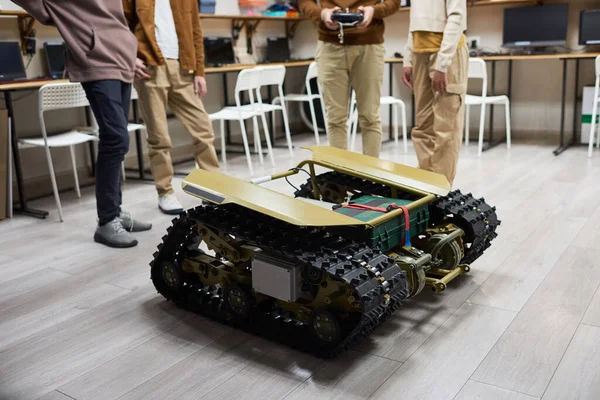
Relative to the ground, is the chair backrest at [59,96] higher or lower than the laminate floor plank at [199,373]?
higher

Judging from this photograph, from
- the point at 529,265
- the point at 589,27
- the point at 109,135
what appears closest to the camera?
the point at 529,265

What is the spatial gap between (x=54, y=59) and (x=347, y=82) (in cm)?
228

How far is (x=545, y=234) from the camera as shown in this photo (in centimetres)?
286

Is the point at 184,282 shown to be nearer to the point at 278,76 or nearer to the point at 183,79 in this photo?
the point at 183,79

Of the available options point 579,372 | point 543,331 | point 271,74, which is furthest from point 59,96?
point 579,372

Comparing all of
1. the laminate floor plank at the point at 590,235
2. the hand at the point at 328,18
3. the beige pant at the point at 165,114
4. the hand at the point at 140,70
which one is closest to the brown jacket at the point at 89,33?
the hand at the point at 140,70

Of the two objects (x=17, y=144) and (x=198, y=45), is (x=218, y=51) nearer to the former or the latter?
(x=198, y=45)

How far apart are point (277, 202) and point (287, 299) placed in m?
0.28

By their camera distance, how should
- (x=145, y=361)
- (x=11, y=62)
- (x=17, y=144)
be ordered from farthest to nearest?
(x=11, y=62), (x=17, y=144), (x=145, y=361)

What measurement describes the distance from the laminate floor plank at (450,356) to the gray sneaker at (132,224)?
5.49 feet

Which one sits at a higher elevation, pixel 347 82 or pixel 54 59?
pixel 54 59

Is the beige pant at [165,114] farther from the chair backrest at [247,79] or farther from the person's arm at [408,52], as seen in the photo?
the person's arm at [408,52]

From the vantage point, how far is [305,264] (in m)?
1.74

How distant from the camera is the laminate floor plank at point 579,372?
1566mm
